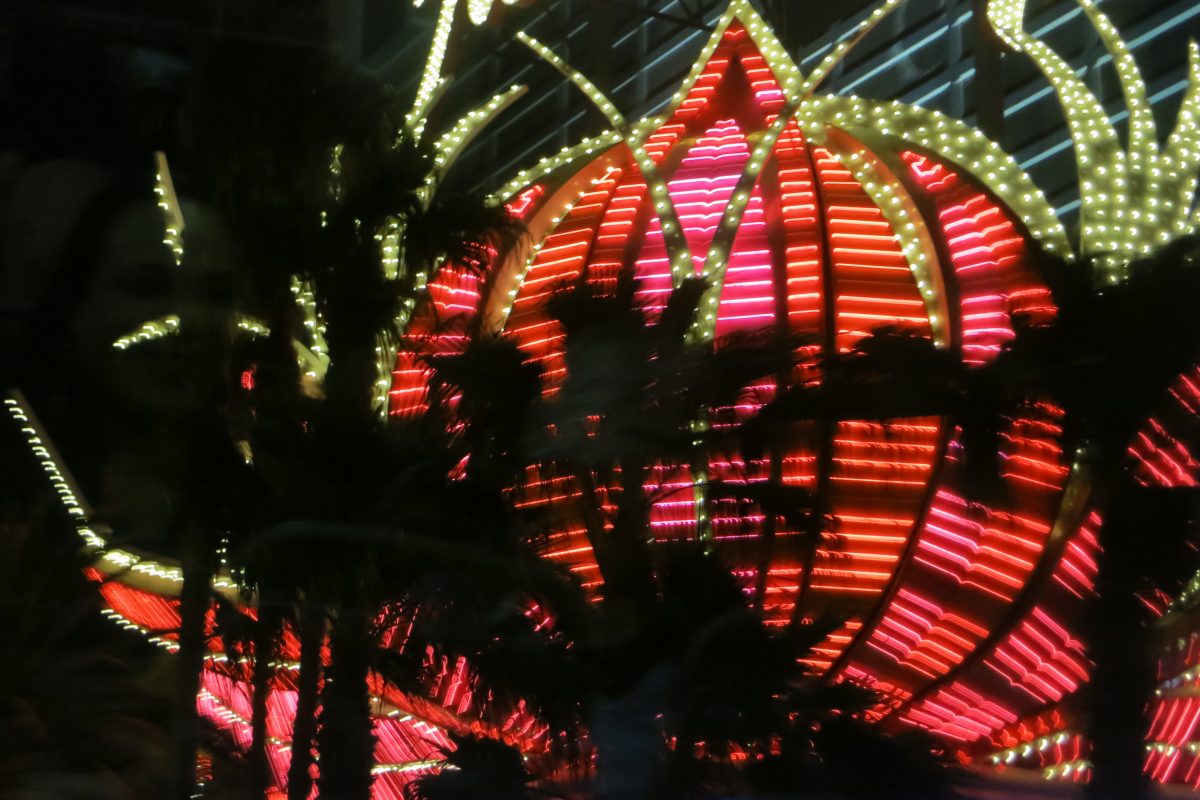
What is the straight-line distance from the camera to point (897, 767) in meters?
7.55

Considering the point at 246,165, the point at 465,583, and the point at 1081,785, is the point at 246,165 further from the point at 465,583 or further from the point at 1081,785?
the point at 1081,785

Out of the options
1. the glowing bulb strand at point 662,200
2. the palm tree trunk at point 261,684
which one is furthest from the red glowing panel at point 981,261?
the palm tree trunk at point 261,684

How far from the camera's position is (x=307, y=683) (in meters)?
9.09

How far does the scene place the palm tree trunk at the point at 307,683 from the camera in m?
9.03

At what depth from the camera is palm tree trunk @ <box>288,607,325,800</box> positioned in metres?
9.03

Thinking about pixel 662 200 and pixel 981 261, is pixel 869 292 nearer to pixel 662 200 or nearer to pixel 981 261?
pixel 981 261

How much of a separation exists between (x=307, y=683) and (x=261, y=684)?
64 centimetres

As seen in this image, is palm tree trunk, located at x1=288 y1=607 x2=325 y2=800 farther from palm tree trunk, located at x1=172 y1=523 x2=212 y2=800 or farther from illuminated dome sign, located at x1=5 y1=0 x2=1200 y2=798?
palm tree trunk, located at x1=172 y1=523 x2=212 y2=800

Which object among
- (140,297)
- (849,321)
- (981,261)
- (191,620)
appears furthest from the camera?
(140,297)

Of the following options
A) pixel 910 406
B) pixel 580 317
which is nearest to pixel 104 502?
pixel 580 317

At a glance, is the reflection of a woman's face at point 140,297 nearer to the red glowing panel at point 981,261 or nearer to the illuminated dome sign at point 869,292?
the illuminated dome sign at point 869,292

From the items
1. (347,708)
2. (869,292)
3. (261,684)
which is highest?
(869,292)

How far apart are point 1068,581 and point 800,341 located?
2.25 m

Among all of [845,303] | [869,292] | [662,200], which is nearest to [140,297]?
[662,200]
